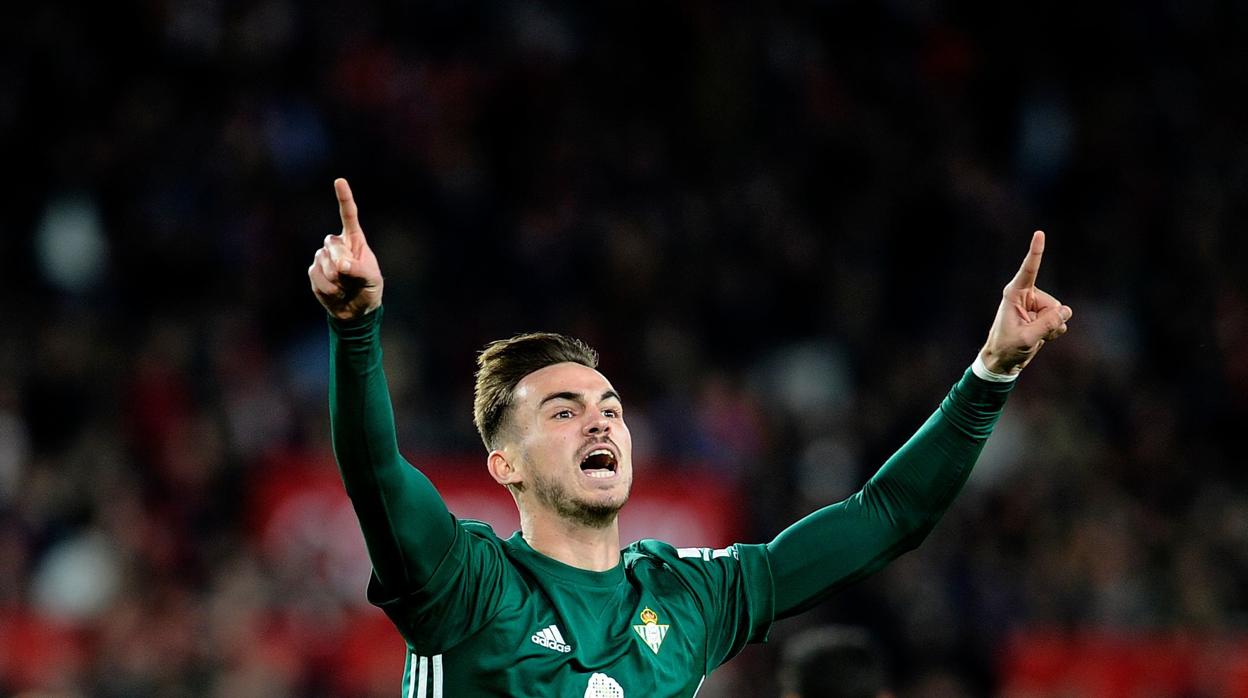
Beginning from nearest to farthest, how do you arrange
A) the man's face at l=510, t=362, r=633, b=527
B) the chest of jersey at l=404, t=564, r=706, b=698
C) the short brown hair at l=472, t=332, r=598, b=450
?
1. the chest of jersey at l=404, t=564, r=706, b=698
2. the man's face at l=510, t=362, r=633, b=527
3. the short brown hair at l=472, t=332, r=598, b=450

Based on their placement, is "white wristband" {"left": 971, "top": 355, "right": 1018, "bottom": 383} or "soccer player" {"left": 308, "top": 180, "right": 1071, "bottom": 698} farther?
"white wristband" {"left": 971, "top": 355, "right": 1018, "bottom": 383}

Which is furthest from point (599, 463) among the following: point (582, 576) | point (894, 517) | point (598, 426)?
point (894, 517)

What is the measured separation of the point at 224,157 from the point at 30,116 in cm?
135

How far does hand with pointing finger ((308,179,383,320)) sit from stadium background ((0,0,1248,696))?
5.55 m

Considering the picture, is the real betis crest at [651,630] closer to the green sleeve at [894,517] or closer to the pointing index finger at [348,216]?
the green sleeve at [894,517]

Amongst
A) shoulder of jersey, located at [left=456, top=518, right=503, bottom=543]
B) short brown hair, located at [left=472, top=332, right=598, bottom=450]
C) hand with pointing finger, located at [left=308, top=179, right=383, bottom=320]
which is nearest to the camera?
hand with pointing finger, located at [left=308, top=179, right=383, bottom=320]

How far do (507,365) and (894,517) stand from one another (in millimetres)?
1147

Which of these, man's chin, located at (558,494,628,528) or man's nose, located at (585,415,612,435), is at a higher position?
man's nose, located at (585,415,612,435)

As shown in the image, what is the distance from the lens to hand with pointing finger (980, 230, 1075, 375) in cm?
463

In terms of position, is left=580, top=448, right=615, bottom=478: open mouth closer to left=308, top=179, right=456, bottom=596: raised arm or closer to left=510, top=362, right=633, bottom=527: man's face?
left=510, top=362, right=633, bottom=527: man's face

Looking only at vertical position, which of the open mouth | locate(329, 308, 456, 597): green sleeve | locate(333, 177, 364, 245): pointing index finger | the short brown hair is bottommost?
locate(329, 308, 456, 597): green sleeve

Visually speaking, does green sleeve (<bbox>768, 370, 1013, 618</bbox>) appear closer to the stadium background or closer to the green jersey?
the green jersey

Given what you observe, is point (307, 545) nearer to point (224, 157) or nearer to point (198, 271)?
point (198, 271)

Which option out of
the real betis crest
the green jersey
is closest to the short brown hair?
the green jersey
